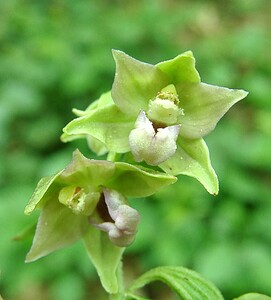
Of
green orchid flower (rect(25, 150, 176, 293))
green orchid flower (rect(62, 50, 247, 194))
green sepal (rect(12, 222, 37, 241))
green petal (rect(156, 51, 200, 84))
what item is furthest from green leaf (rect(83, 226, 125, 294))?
green petal (rect(156, 51, 200, 84))

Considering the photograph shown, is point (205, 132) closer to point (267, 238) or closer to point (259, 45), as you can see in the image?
point (267, 238)

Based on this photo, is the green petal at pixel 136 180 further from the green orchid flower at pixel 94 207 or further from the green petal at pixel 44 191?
the green petal at pixel 44 191

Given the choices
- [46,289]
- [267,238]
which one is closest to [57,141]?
[46,289]

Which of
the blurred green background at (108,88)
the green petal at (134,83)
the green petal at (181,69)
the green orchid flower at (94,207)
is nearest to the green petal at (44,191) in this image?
the green orchid flower at (94,207)

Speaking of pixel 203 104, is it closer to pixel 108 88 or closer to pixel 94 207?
pixel 94 207

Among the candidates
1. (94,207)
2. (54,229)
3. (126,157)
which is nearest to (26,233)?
(54,229)

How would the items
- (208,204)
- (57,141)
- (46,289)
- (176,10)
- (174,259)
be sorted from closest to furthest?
(174,259) < (208,204) < (46,289) < (57,141) < (176,10)

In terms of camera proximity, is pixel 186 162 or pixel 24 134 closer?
pixel 186 162
